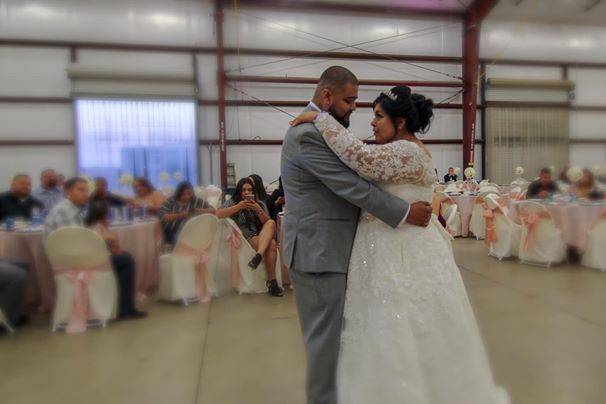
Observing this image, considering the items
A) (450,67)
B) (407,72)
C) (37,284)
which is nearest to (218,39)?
(407,72)

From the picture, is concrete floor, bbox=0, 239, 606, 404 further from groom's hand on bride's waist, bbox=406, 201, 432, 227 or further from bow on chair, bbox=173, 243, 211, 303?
groom's hand on bride's waist, bbox=406, 201, 432, 227

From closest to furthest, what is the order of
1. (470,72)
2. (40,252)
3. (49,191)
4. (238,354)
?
(238,354) → (40,252) → (49,191) → (470,72)

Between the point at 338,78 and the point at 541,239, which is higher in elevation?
the point at 338,78

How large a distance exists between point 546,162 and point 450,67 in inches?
261

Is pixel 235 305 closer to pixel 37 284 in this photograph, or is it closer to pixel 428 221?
pixel 37 284

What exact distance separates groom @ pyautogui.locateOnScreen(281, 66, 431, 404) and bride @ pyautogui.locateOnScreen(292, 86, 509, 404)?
0.13 ft

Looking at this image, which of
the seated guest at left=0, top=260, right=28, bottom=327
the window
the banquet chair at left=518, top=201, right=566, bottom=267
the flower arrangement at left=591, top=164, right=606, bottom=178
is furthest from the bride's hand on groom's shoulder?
the window

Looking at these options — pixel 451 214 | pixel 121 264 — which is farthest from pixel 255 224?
pixel 451 214

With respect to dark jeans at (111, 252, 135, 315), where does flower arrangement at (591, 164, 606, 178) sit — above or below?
above

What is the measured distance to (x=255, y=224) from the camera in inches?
154

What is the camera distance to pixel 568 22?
136 inches

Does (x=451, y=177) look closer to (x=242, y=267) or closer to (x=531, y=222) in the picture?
(x=531, y=222)

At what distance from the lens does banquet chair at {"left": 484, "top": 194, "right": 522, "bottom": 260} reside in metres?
4.77

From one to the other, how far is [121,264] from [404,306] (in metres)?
2.34
